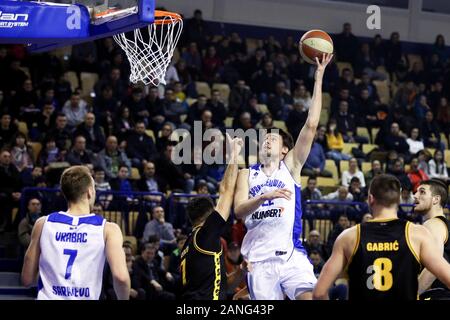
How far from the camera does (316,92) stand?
8250mm

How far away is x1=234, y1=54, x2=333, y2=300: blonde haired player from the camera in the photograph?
329 inches

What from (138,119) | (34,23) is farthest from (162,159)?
(34,23)

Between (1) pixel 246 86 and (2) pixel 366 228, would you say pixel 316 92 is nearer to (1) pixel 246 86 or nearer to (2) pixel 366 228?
(2) pixel 366 228

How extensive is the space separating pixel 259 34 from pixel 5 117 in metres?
7.64

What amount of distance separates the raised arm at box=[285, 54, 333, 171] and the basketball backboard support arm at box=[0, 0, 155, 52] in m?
1.59

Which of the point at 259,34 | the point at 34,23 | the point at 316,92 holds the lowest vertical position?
the point at 316,92

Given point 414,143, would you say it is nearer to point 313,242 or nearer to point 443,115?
point 443,115

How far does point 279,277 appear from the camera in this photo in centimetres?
841

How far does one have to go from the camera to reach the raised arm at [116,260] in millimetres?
5887

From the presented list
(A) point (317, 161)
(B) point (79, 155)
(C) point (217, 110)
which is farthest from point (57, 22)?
(A) point (317, 161)

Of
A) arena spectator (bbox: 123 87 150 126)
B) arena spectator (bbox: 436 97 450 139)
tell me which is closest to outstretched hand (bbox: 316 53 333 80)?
arena spectator (bbox: 123 87 150 126)

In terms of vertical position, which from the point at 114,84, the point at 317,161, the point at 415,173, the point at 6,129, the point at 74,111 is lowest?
the point at 415,173

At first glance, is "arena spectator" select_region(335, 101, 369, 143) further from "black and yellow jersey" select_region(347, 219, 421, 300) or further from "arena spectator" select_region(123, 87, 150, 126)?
Result: "black and yellow jersey" select_region(347, 219, 421, 300)

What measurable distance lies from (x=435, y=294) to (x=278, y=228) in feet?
4.98
